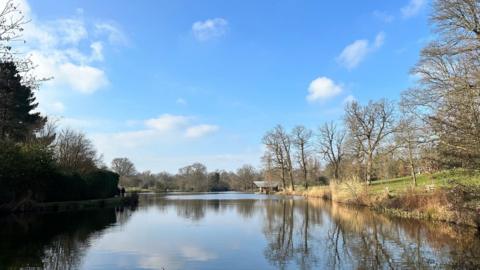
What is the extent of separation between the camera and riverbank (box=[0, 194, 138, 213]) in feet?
79.8

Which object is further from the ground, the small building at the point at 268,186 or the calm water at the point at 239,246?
the small building at the point at 268,186

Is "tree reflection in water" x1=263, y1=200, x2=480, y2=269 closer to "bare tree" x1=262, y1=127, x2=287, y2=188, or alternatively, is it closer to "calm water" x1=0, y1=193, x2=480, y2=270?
"calm water" x1=0, y1=193, x2=480, y2=270

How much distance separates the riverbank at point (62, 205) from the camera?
24312 mm

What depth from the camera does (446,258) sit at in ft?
35.3

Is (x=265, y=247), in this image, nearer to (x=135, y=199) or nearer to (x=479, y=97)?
(x=479, y=97)

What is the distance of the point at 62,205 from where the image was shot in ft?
93.5

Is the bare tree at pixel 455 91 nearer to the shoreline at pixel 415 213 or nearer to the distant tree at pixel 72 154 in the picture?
the shoreline at pixel 415 213

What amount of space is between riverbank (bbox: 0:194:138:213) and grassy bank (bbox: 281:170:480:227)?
20.4 m

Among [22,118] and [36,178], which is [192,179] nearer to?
[22,118]

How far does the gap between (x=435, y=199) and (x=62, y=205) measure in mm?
23357

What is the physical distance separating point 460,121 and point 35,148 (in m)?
23.6

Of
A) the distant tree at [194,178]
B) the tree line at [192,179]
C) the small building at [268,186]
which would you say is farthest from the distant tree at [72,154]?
the distant tree at [194,178]

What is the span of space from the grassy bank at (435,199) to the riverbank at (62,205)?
2044 cm

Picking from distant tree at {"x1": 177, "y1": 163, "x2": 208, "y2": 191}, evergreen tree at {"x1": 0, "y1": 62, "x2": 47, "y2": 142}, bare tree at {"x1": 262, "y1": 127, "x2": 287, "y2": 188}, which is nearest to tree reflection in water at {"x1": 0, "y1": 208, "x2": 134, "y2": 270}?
evergreen tree at {"x1": 0, "y1": 62, "x2": 47, "y2": 142}
